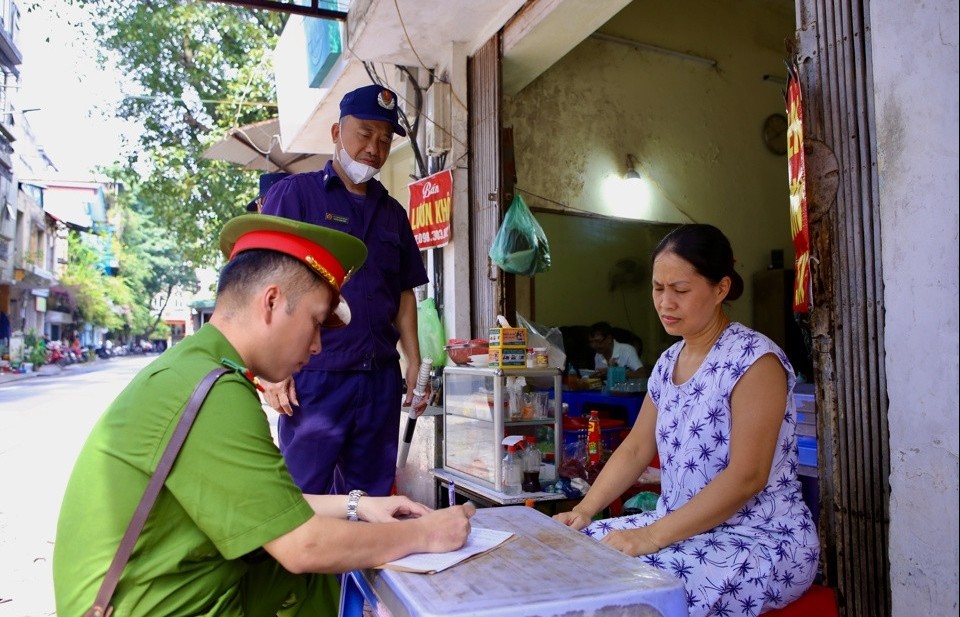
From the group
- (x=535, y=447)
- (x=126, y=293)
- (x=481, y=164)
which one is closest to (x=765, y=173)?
(x=481, y=164)

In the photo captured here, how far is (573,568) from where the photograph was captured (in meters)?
1.38

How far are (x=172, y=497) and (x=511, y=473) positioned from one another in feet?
8.96

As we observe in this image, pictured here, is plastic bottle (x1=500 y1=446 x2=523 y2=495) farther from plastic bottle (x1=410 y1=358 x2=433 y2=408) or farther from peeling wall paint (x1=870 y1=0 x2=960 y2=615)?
peeling wall paint (x1=870 y1=0 x2=960 y2=615)

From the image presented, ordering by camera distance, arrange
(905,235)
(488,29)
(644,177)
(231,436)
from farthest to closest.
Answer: (644,177)
(488,29)
(905,235)
(231,436)

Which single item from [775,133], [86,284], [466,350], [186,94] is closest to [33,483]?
[466,350]

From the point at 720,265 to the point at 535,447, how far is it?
212 cm

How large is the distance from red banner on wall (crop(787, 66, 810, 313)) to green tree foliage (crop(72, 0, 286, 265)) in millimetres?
12170

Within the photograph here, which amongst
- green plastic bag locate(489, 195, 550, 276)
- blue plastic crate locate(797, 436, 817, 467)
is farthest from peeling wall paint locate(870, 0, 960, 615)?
green plastic bag locate(489, 195, 550, 276)

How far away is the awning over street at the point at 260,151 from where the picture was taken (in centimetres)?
859

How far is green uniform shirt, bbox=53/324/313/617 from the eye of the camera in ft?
4.36

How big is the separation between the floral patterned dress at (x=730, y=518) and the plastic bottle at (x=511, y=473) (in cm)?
168

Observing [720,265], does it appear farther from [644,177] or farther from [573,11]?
[644,177]

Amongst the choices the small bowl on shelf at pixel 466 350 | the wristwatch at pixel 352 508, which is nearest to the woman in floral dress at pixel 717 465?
the wristwatch at pixel 352 508

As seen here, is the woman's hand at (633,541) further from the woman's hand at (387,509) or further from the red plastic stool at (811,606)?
the woman's hand at (387,509)
